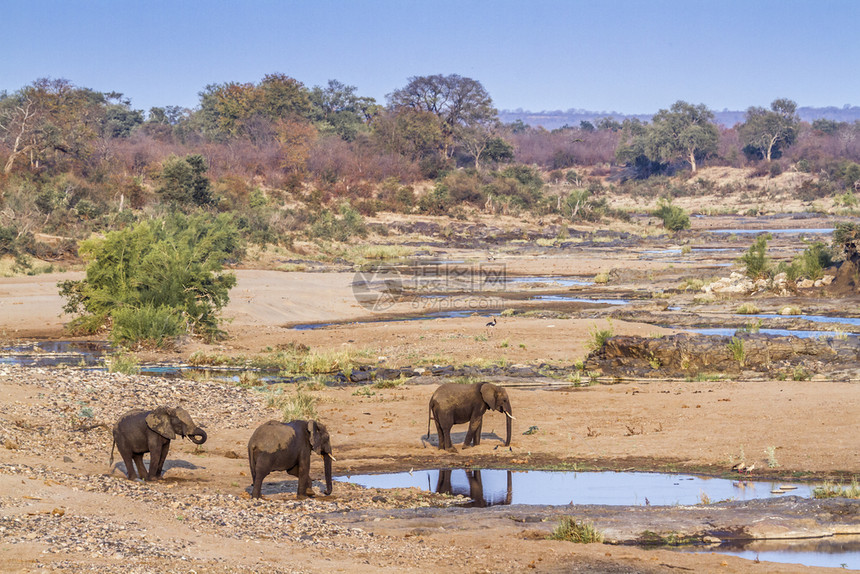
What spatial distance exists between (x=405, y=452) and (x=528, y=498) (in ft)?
9.31

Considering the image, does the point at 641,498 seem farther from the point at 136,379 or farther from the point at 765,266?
the point at 765,266

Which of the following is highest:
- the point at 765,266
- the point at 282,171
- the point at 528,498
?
the point at 282,171

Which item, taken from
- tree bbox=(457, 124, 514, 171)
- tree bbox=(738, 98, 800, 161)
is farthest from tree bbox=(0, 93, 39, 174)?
tree bbox=(738, 98, 800, 161)

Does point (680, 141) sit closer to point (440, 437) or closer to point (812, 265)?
point (812, 265)

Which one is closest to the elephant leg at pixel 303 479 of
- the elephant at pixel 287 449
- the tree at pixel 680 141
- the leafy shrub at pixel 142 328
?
the elephant at pixel 287 449

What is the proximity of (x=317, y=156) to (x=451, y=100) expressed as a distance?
27.2m

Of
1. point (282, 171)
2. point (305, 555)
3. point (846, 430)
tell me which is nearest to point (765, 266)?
point (846, 430)

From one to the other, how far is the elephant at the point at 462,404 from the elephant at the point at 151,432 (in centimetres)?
363

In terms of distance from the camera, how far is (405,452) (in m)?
13.6

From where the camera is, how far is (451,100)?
98.2 metres

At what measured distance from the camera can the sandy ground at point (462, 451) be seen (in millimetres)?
8125

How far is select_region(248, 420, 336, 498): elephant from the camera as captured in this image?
10398 mm

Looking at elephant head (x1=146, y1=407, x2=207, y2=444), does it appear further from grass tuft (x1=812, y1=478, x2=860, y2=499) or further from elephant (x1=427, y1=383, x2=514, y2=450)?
grass tuft (x1=812, y1=478, x2=860, y2=499)

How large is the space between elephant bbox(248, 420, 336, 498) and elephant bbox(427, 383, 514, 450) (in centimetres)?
266
